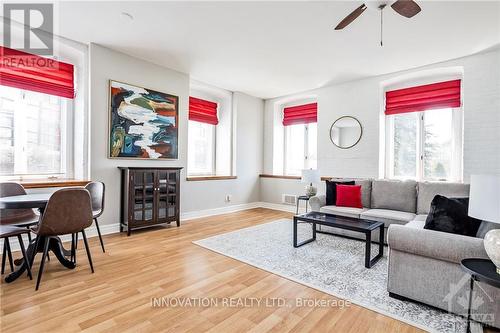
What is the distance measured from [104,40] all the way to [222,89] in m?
2.55

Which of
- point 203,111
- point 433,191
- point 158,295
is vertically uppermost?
point 203,111

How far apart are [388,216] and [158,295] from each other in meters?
2.89

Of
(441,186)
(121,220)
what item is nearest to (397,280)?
(441,186)

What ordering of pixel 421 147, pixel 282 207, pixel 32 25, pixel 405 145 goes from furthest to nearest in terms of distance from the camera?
pixel 282 207 < pixel 405 145 < pixel 421 147 < pixel 32 25

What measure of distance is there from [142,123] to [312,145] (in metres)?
3.63

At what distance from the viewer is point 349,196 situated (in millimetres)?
4004

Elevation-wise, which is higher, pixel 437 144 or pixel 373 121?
pixel 373 121

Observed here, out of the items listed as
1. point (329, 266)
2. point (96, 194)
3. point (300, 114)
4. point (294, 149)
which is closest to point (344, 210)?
point (329, 266)

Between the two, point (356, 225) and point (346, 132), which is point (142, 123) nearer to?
point (356, 225)

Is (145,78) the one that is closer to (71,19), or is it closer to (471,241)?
(71,19)

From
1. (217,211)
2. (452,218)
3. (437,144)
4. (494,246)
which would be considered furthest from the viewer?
(217,211)

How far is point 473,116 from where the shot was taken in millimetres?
3764

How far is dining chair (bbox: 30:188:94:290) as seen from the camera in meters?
2.20

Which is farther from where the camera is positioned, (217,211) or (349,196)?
(217,211)
